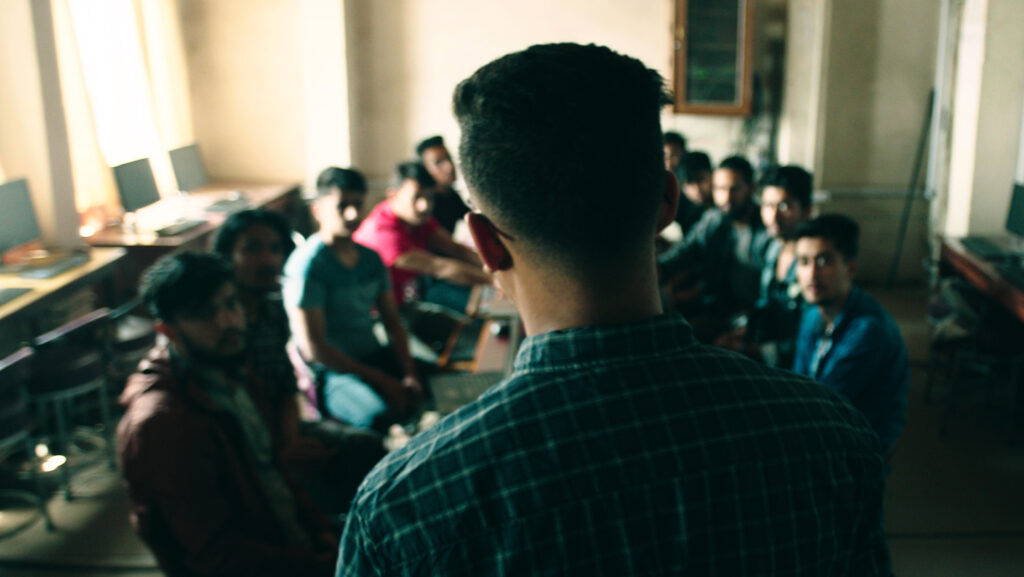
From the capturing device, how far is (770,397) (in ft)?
2.35

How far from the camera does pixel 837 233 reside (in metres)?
2.67

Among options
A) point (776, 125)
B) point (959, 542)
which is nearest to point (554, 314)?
point (959, 542)

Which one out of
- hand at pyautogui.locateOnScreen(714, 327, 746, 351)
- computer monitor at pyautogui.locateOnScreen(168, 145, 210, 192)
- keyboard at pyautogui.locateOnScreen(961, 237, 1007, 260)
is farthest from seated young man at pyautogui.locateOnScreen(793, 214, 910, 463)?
computer monitor at pyautogui.locateOnScreen(168, 145, 210, 192)

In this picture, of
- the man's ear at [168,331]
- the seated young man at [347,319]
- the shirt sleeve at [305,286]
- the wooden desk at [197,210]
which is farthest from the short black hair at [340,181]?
the wooden desk at [197,210]

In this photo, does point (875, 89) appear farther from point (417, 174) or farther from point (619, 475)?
point (619, 475)

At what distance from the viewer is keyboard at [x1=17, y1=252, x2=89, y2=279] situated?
4066mm

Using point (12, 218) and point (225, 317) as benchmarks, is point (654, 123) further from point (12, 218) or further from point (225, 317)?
point (12, 218)

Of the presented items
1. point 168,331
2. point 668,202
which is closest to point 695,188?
point 168,331

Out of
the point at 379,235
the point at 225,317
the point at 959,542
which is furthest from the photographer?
the point at 379,235

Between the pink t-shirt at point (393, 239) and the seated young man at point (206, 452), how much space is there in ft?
5.08

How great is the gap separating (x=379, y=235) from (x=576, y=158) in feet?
10.6

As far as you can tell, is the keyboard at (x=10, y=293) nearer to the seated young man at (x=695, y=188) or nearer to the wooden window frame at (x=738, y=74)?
the seated young man at (x=695, y=188)

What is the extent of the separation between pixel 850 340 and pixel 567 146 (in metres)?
1.87

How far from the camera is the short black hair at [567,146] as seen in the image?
2.27 feet
